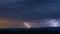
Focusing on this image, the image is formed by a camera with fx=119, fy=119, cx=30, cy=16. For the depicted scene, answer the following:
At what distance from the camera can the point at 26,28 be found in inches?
123

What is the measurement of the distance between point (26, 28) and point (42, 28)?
1.40 feet
